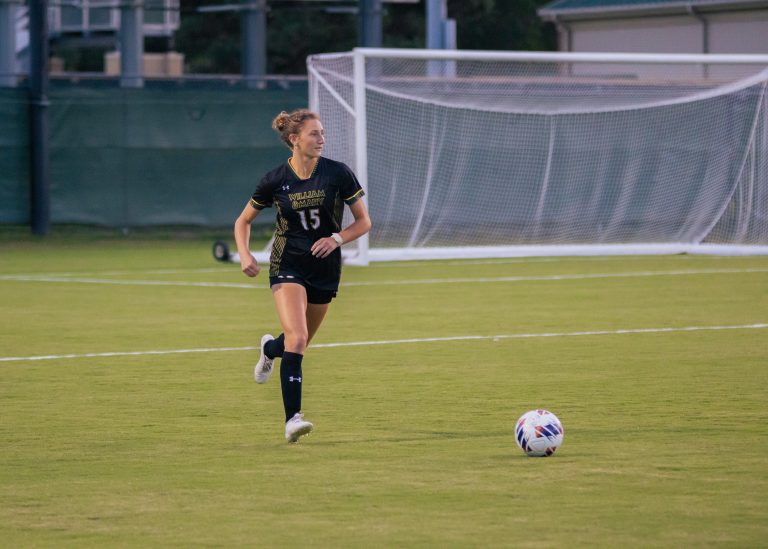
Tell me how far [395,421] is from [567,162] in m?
16.3

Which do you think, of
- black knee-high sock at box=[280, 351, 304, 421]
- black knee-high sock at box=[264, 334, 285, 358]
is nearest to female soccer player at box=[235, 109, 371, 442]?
black knee-high sock at box=[280, 351, 304, 421]

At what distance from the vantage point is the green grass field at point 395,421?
625 cm

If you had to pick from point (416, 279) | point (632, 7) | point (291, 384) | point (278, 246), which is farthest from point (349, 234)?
point (632, 7)

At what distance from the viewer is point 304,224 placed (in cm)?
864

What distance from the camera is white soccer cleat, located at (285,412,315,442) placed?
798 cm

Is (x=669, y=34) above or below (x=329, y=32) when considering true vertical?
below

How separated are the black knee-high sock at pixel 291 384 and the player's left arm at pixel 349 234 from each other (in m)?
0.62

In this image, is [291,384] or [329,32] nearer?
[291,384]

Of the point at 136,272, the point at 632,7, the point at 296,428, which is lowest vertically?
the point at 136,272

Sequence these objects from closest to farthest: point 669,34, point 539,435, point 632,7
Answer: point 539,435 → point 669,34 → point 632,7

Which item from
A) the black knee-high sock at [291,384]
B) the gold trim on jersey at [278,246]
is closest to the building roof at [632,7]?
the gold trim on jersey at [278,246]

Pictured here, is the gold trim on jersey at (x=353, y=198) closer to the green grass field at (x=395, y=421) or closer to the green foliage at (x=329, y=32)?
the green grass field at (x=395, y=421)

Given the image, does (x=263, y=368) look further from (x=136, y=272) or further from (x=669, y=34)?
(x=669, y=34)

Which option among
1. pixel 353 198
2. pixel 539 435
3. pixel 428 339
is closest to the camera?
pixel 539 435
